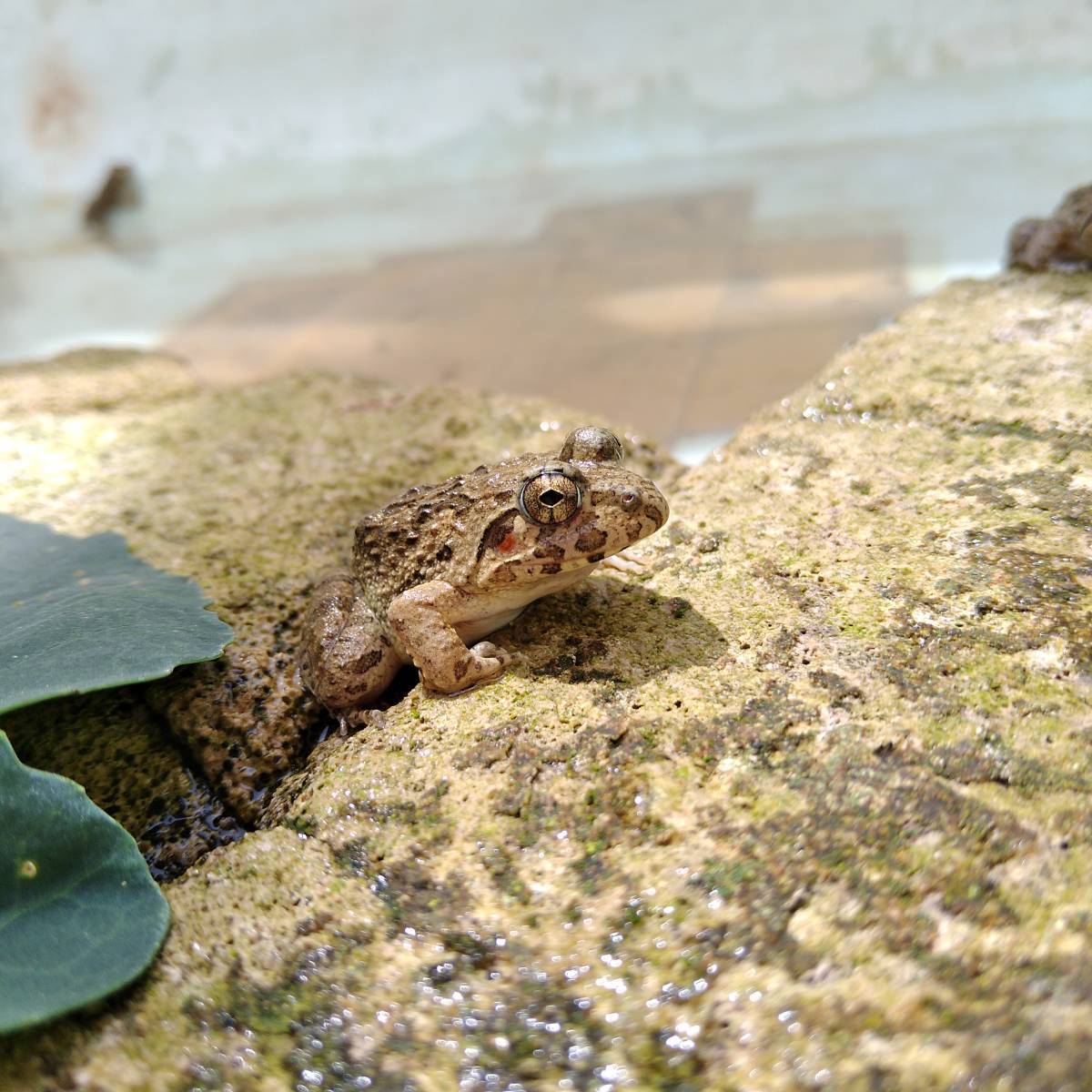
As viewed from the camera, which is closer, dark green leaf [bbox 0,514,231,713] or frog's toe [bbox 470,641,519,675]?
dark green leaf [bbox 0,514,231,713]

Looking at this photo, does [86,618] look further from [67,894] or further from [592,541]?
[592,541]

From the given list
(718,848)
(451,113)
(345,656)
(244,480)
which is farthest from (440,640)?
(451,113)

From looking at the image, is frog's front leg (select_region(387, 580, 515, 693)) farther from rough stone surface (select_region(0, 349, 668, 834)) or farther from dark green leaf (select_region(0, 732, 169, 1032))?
dark green leaf (select_region(0, 732, 169, 1032))

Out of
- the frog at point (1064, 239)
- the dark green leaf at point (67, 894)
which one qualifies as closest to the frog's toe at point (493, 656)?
the dark green leaf at point (67, 894)

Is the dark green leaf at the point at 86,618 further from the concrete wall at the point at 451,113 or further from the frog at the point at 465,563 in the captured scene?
the concrete wall at the point at 451,113

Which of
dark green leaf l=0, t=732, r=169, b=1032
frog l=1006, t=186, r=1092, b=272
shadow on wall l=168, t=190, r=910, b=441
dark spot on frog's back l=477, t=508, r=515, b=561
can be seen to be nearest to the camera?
dark green leaf l=0, t=732, r=169, b=1032

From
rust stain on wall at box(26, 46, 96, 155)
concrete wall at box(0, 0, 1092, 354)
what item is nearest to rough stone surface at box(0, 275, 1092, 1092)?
concrete wall at box(0, 0, 1092, 354)
